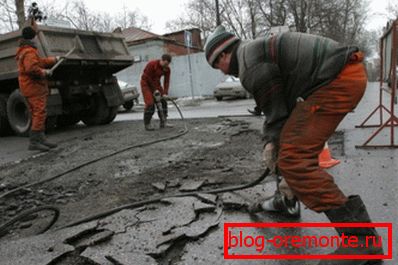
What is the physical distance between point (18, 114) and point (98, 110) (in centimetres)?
186

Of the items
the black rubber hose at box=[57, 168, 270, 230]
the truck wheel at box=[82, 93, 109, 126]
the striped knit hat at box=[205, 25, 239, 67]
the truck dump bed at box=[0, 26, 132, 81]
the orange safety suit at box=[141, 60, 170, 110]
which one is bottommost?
the black rubber hose at box=[57, 168, 270, 230]

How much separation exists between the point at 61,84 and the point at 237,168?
5.32 meters

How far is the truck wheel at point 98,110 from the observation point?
980cm

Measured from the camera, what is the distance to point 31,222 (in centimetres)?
352

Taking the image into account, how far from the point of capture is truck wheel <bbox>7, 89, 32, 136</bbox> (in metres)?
8.56

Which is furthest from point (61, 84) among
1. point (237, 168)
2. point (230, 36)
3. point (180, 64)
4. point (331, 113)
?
point (180, 64)

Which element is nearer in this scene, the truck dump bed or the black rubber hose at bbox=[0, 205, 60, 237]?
the black rubber hose at bbox=[0, 205, 60, 237]

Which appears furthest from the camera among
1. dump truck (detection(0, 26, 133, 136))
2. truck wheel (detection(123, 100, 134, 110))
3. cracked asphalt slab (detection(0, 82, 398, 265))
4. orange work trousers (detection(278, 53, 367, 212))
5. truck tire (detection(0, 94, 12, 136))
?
truck wheel (detection(123, 100, 134, 110))

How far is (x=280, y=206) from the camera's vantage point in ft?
10.1

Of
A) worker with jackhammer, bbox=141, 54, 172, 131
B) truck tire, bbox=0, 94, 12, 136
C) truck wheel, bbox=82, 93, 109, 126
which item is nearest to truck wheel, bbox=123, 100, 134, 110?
truck wheel, bbox=82, 93, 109, 126

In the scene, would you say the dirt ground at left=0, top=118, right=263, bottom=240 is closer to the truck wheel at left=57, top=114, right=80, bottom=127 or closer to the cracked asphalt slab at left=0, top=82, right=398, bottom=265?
the cracked asphalt slab at left=0, top=82, right=398, bottom=265

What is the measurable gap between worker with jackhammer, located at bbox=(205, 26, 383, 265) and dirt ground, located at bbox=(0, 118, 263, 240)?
181cm

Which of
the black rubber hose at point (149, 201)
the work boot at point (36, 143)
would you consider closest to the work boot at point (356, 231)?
the black rubber hose at point (149, 201)

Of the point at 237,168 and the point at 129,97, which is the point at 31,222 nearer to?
the point at 237,168
